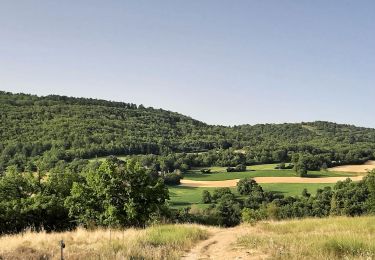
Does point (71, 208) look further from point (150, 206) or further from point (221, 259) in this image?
point (221, 259)

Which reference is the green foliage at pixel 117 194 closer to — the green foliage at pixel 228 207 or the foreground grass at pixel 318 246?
the foreground grass at pixel 318 246

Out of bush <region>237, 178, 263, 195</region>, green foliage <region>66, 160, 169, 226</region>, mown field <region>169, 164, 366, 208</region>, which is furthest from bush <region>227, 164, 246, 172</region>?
green foliage <region>66, 160, 169, 226</region>

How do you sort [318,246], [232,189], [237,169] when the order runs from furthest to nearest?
[237,169] → [232,189] → [318,246]

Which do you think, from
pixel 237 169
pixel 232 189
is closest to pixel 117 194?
pixel 232 189

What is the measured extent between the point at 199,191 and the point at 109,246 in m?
78.1

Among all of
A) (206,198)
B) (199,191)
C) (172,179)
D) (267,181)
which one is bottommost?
(206,198)

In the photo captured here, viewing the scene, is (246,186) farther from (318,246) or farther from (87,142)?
(318,246)

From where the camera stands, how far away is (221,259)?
11109 mm

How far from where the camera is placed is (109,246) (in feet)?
38.7

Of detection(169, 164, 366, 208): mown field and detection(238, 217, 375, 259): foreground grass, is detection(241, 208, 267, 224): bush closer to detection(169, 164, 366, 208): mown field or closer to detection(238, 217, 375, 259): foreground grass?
detection(238, 217, 375, 259): foreground grass

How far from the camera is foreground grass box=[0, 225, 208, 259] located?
10734mm

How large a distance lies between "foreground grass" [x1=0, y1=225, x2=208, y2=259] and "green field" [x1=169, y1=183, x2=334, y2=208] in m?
60.9

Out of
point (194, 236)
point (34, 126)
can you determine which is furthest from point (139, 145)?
point (194, 236)

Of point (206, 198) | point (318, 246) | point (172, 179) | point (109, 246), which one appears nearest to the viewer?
point (318, 246)
